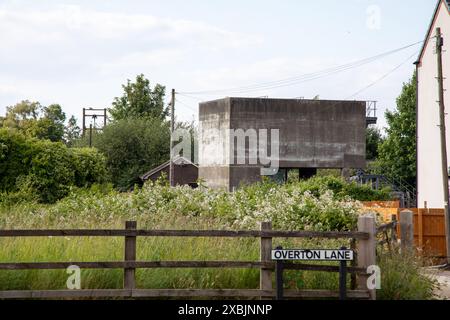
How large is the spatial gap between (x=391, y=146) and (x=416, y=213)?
37.7 meters

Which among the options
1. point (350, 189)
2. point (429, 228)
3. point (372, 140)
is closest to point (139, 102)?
point (372, 140)

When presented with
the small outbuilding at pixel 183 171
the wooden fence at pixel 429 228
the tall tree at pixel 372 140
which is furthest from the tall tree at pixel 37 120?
the wooden fence at pixel 429 228

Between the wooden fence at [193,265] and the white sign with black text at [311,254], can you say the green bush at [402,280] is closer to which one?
the wooden fence at [193,265]

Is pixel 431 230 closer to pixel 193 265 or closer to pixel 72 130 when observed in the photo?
pixel 193 265

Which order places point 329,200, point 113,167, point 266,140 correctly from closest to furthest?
point 329,200 < point 266,140 < point 113,167

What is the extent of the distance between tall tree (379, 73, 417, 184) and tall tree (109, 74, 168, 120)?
2571cm

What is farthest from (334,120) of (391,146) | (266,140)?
(391,146)

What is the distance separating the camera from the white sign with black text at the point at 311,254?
11.1 metres

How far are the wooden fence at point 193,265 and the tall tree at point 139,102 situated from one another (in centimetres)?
6707

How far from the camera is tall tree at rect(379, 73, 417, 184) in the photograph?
6231 centimetres
